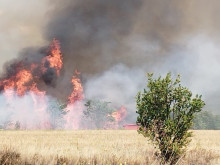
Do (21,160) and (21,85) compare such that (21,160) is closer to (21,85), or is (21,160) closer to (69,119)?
(21,85)

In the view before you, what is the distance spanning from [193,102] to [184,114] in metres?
0.75

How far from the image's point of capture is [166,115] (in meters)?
13.6

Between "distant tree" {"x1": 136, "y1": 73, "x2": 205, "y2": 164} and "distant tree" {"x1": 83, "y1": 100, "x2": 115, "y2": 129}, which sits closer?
"distant tree" {"x1": 136, "y1": 73, "x2": 205, "y2": 164}

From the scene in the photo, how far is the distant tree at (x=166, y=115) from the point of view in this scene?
1312 cm

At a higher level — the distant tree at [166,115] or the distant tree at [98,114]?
the distant tree at [98,114]

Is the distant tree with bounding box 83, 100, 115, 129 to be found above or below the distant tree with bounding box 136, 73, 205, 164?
above

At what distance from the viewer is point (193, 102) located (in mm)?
13203

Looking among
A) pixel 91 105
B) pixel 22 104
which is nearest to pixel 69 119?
pixel 91 105

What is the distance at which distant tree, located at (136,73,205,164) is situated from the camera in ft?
43.0

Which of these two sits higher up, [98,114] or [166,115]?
[98,114]

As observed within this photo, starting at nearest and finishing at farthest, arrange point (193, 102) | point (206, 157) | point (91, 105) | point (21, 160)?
point (21, 160)
point (193, 102)
point (206, 157)
point (91, 105)

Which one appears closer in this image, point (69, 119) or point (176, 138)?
point (176, 138)

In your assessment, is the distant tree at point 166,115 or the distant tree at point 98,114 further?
the distant tree at point 98,114

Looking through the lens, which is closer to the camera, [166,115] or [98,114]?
[166,115]
